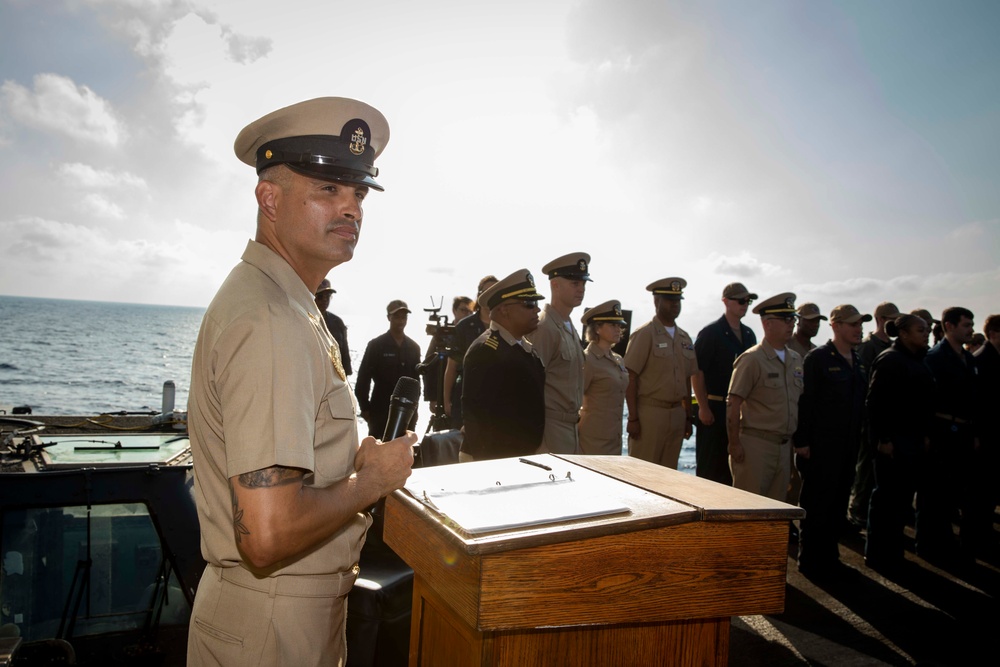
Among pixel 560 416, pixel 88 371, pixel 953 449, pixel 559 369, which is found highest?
pixel 559 369

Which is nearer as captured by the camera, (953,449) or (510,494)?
(510,494)

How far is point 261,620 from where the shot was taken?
1.43m

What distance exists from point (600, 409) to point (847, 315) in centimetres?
219

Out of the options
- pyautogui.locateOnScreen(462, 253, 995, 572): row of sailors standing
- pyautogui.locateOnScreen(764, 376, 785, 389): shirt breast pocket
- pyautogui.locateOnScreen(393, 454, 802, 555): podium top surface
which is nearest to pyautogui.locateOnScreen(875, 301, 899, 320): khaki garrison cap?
pyautogui.locateOnScreen(462, 253, 995, 572): row of sailors standing

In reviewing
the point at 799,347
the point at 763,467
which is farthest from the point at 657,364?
the point at 799,347

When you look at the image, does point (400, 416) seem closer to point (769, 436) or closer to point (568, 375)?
point (568, 375)

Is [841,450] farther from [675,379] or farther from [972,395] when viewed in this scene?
[972,395]

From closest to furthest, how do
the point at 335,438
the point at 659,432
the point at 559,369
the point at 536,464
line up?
the point at 335,438 → the point at 536,464 → the point at 559,369 → the point at 659,432

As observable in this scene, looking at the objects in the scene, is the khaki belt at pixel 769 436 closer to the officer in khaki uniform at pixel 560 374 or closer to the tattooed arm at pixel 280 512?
the officer in khaki uniform at pixel 560 374

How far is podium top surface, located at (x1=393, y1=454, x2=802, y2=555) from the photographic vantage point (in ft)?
4.07

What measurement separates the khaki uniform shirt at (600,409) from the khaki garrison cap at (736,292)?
197 cm

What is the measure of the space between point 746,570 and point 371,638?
83.0 inches

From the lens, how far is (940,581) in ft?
17.9

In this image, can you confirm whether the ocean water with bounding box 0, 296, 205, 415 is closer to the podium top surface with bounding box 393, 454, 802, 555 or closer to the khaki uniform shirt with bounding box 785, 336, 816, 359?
the podium top surface with bounding box 393, 454, 802, 555
